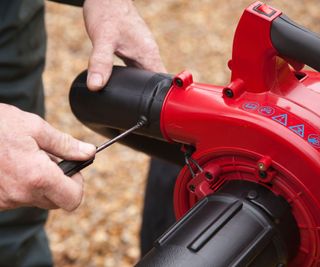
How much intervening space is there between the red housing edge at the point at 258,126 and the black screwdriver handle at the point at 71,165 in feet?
0.52

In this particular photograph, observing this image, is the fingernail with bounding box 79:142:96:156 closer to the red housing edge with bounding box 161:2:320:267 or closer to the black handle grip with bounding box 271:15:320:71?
the red housing edge with bounding box 161:2:320:267

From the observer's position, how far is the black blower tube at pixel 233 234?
88cm

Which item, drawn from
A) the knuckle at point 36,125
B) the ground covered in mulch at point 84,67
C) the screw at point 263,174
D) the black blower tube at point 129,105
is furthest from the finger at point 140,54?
the ground covered in mulch at point 84,67

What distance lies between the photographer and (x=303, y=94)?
1.01 m

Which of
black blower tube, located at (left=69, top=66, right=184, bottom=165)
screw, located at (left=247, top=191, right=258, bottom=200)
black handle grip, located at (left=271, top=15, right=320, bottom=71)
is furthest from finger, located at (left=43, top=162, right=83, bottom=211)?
black handle grip, located at (left=271, top=15, right=320, bottom=71)

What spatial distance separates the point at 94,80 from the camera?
116 centimetres

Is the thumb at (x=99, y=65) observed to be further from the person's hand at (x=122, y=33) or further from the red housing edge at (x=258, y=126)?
the red housing edge at (x=258, y=126)

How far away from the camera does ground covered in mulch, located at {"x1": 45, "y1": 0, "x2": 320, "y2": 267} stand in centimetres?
249

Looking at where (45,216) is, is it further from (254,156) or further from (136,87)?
(254,156)

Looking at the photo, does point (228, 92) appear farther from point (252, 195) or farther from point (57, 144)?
point (57, 144)

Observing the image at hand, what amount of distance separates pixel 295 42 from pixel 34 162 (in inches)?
18.0

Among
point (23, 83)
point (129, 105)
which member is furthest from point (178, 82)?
point (23, 83)

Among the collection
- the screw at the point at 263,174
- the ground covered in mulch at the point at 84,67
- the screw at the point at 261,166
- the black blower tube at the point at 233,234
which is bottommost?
the ground covered in mulch at the point at 84,67

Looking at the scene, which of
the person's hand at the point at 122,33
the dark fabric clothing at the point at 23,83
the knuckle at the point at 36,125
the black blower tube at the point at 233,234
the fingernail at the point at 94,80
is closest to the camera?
the black blower tube at the point at 233,234
